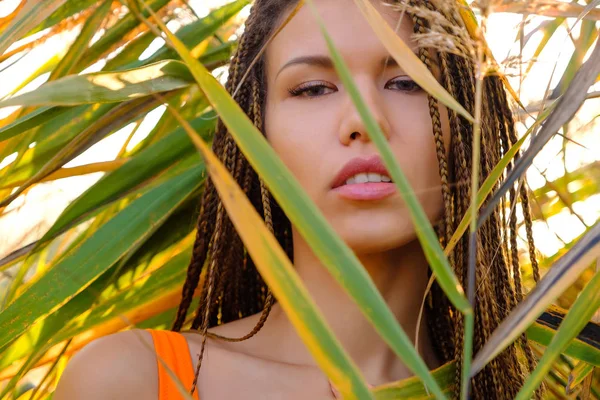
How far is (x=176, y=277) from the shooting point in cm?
149

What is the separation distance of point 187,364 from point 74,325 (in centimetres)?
32

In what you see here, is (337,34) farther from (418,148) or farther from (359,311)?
(359,311)

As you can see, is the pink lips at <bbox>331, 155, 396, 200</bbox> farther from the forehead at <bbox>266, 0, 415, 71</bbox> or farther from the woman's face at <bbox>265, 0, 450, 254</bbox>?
the forehead at <bbox>266, 0, 415, 71</bbox>

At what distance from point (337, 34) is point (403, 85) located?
0.13 m

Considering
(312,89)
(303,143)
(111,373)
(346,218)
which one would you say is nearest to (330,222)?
(346,218)

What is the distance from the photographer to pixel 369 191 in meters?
1.07

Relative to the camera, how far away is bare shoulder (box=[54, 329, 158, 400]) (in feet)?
3.49

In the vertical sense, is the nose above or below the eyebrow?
below

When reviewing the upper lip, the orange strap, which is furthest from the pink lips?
the orange strap

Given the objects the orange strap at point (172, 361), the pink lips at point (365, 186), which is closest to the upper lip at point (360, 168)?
the pink lips at point (365, 186)

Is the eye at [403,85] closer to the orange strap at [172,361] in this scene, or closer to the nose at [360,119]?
the nose at [360,119]

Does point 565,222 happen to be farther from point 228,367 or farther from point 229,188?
point 229,188

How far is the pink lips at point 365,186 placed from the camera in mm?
1067

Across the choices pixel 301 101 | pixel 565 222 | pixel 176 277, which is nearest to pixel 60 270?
pixel 176 277
